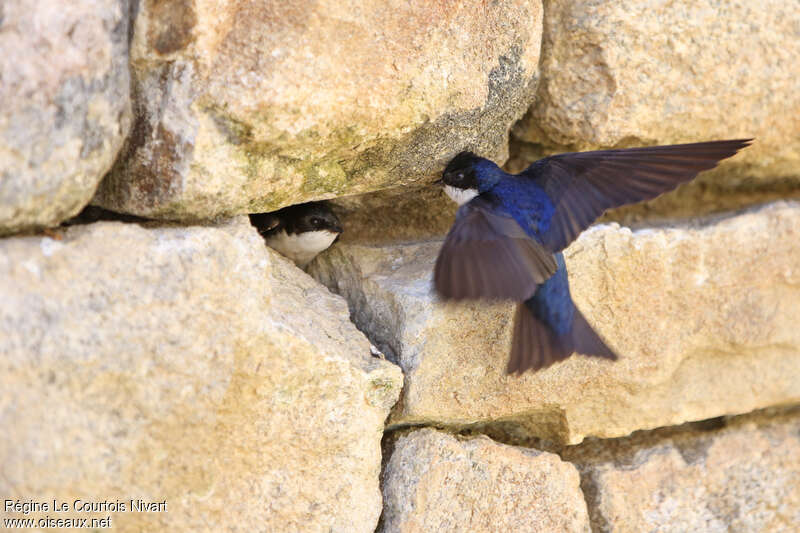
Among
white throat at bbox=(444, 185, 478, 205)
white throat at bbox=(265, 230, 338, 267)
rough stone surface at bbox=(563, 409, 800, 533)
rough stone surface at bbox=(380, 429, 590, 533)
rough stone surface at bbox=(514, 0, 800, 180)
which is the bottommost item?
rough stone surface at bbox=(563, 409, 800, 533)

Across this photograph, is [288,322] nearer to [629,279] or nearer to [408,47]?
[408,47]

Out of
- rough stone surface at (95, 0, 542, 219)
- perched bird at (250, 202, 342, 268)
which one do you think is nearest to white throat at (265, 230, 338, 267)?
perched bird at (250, 202, 342, 268)

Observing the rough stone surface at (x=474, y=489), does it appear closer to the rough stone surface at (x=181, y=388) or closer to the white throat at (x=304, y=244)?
the rough stone surface at (x=181, y=388)

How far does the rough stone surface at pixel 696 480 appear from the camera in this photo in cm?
189

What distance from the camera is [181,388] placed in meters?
1.30

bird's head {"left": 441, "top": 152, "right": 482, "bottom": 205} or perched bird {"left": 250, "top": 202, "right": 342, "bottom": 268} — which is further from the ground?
bird's head {"left": 441, "top": 152, "right": 482, "bottom": 205}

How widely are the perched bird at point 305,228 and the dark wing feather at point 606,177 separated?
0.51 metres

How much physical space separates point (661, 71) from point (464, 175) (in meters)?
0.57

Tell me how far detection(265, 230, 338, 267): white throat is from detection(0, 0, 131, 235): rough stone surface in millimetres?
692

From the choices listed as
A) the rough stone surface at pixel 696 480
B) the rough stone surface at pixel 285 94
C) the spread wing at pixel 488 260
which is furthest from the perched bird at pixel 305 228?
the rough stone surface at pixel 696 480

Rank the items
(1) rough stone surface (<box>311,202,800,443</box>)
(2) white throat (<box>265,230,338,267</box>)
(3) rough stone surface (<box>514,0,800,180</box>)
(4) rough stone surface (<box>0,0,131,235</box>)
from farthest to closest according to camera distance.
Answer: (2) white throat (<box>265,230,338,267</box>), (3) rough stone surface (<box>514,0,800,180</box>), (1) rough stone surface (<box>311,202,800,443</box>), (4) rough stone surface (<box>0,0,131,235</box>)

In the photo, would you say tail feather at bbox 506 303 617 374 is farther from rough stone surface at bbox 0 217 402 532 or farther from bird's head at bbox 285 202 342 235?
bird's head at bbox 285 202 342 235

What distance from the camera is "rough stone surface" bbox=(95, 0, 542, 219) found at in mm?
1354

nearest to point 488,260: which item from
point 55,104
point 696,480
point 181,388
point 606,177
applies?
point 606,177
